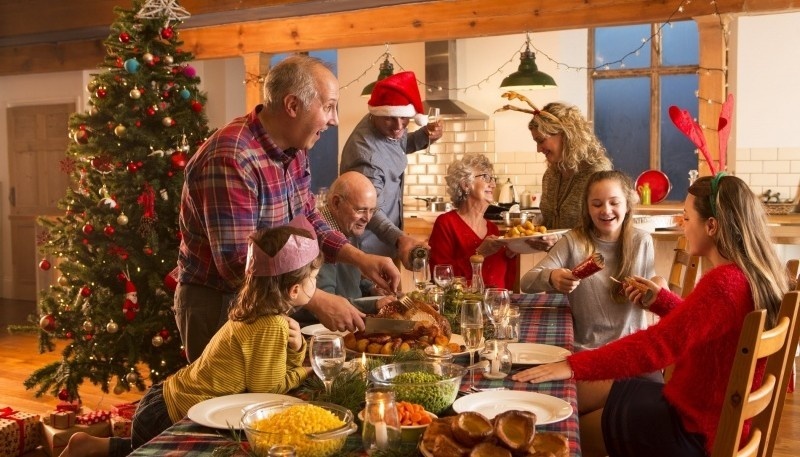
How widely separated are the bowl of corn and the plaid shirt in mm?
949

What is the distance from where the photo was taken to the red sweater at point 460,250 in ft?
14.1

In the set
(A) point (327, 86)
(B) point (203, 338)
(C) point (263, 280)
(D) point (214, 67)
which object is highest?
(D) point (214, 67)

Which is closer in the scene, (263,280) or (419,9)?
(263,280)

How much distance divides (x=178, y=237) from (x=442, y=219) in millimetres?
1617

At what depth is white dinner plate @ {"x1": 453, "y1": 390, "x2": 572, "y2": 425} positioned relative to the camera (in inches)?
74.6

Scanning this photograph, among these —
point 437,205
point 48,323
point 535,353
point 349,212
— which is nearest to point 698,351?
point 535,353

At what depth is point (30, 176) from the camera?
9508 mm

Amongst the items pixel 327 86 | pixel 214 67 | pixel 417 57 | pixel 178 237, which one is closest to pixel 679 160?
pixel 417 57

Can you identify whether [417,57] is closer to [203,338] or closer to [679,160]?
[679,160]

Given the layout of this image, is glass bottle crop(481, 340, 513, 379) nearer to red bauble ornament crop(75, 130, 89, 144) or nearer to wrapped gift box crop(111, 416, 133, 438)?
wrapped gift box crop(111, 416, 133, 438)

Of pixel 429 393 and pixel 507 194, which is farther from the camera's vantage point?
pixel 507 194

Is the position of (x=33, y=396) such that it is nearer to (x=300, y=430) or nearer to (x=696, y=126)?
(x=696, y=126)

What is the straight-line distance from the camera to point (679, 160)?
9133mm

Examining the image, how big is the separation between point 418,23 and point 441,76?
213 cm
